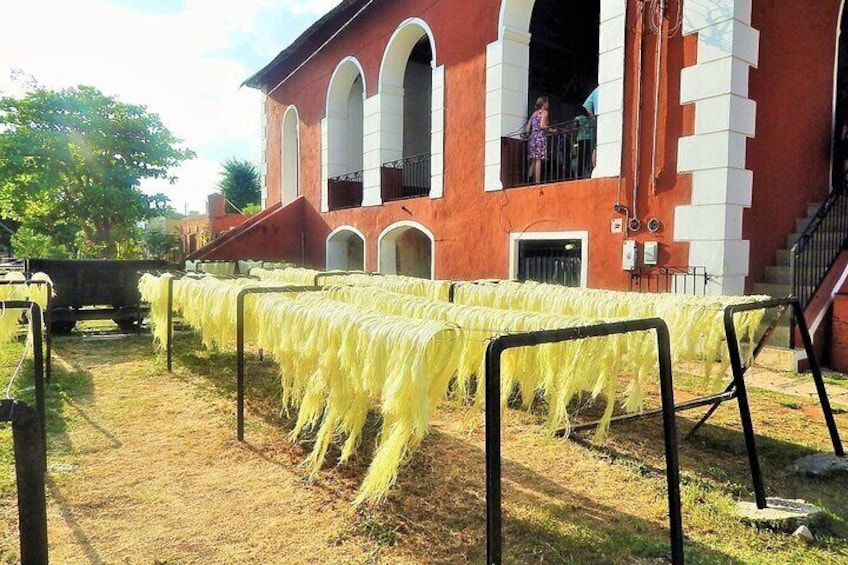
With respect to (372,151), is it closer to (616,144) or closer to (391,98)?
(391,98)

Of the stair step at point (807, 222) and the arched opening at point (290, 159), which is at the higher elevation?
the arched opening at point (290, 159)

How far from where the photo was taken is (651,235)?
6.70 metres

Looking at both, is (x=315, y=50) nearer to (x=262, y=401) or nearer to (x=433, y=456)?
(x=262, y=401)

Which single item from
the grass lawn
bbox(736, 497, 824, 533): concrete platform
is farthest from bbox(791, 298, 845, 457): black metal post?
bbox(736, 497, 824, 533): concrete platform

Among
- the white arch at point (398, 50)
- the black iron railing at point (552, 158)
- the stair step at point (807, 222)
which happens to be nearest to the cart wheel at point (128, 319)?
the black iron railing at point (552, 158)

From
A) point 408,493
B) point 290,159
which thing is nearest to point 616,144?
point 408,493

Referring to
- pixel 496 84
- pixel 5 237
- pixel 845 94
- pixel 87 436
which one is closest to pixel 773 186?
pixel 845 94

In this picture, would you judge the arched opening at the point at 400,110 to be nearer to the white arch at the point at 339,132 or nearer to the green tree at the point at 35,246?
the white arch at the point at 339,132

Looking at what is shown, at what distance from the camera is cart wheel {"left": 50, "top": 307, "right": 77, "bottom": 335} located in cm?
816

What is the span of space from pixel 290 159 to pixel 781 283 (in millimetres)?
13268

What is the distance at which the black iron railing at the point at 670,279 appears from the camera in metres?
6.29

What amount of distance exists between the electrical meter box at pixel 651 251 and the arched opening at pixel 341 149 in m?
8.15

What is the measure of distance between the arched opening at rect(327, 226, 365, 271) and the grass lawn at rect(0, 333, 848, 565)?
28.6ft

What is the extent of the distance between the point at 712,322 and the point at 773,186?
15.4 feet
